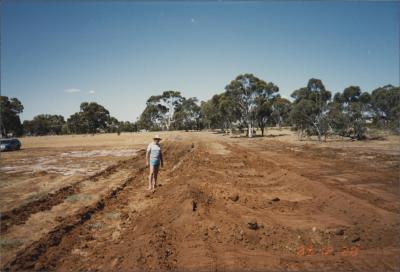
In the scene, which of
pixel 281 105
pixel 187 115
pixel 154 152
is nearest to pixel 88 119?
pixel 187 115

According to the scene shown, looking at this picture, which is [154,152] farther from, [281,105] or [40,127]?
[40,127]

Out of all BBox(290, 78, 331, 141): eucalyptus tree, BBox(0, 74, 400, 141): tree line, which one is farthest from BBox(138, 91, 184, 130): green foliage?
BBox(290, 78, 331, 141): eucalyptus tree

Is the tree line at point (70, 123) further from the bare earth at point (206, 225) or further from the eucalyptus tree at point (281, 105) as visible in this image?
the bare earth at point (206, 225)

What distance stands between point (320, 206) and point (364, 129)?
31.1m

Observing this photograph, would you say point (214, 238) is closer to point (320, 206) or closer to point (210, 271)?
point (210, 271)

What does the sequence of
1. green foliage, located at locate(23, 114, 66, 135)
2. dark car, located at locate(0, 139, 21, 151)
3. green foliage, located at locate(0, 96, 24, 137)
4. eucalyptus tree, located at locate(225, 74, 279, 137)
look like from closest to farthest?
dark car, located at locate(0, 139, 21, 151)
eucalyptus tree, located at locate(225, 74, 279, 137)
green foliage, located at locate(0, 96, 24, 137)
green foliage, located at locate(23, 114, 66, 135)

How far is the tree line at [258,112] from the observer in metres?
34.9

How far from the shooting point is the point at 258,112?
4950cm
